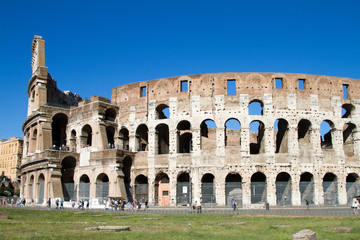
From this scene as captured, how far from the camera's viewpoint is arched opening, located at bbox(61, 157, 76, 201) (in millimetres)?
36094

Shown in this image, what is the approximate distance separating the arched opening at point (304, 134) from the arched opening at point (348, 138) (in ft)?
13.6

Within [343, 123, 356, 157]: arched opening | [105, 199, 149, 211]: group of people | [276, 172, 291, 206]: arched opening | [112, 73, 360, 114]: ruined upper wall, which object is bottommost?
[105, 199, 149, 211]: group of people

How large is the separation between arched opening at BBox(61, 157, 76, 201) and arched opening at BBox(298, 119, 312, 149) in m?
20.6

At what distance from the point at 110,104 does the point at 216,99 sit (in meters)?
10.2

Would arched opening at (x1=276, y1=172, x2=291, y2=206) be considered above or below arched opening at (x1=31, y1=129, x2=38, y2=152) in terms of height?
below

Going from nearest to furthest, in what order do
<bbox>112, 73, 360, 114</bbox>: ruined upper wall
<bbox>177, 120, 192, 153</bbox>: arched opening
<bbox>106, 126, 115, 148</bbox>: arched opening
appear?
<bbox>112, 73, 360, 114</bbox>: ruined upper wall, <bbox>106, 126, 115, 148</bbox>: arched opening, <bbox>177, 120, 192, 153</bbox>: arched opening

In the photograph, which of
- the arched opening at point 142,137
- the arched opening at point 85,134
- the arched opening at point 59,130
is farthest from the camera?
the arched opening at point 59,130

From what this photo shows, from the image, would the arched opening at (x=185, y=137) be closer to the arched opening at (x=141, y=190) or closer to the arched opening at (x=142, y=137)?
the arched opening at (x=142, y=137)

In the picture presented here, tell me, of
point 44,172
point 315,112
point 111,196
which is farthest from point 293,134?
point 44,172

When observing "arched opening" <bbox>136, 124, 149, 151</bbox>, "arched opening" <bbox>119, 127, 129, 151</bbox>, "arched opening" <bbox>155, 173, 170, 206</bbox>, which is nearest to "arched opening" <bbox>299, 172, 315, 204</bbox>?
"arched opening" <bbox>155, 173, 170, 206</bbox>

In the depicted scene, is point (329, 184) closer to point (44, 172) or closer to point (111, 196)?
point (111, 196)

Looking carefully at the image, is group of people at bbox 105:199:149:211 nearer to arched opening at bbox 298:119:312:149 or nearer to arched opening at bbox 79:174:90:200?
arched opening at bbox 79:174:90:200

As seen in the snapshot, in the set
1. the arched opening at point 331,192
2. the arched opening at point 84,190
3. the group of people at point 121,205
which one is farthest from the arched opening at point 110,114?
the arched opening at point 331,192

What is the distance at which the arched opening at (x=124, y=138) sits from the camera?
37.3m
